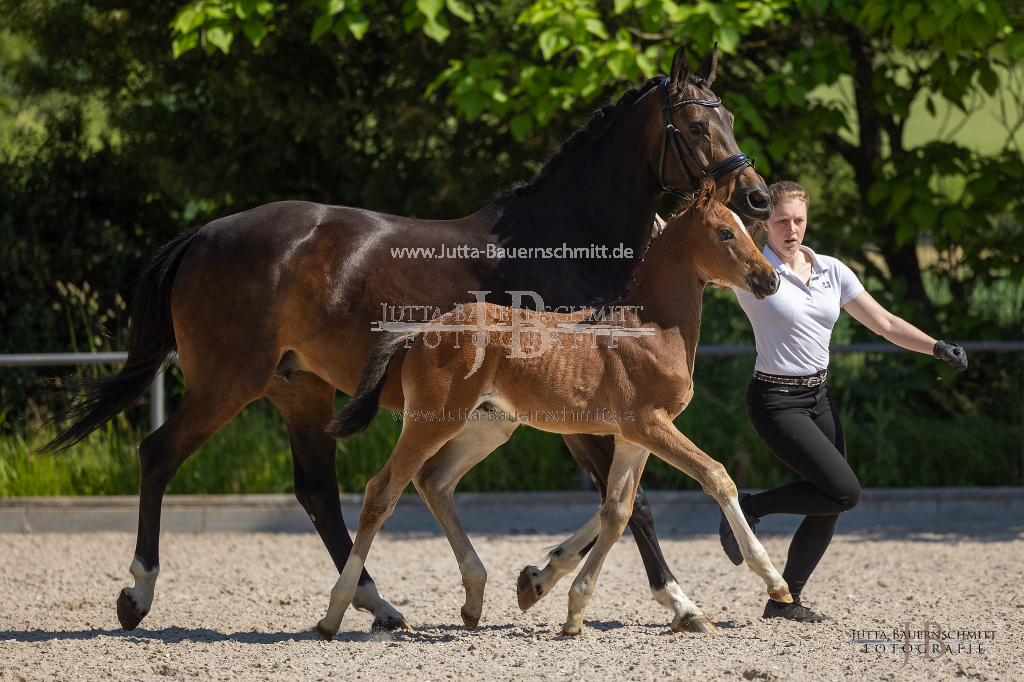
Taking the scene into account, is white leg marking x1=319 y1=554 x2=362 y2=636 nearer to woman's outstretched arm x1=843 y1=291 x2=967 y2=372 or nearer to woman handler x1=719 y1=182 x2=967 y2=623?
woman handler x1=719 y1=182 x2=967 y2=623

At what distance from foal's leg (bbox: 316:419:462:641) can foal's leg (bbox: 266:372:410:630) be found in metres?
0.72

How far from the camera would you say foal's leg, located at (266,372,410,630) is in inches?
185

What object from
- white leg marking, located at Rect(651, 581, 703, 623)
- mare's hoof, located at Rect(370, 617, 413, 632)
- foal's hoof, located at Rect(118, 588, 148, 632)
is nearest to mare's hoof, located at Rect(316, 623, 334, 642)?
mare's hoof, located at Rect(370, 617, 413, 632)

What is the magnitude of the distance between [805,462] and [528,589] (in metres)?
1.27

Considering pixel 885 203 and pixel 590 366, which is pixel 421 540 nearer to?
pixel 590 366

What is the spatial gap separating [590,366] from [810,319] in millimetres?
1068

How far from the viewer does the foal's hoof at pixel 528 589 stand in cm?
404

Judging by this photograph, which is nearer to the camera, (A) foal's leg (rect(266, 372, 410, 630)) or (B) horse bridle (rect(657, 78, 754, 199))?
A: (B) horse bridle (rect(657, 78, 754, 199))

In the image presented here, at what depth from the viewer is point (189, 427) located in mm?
4422

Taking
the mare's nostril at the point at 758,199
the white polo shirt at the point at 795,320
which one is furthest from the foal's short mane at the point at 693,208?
the white polo shirt at the point at 795,320

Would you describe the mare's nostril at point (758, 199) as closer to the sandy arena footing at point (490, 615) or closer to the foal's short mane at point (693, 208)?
the foal's short mane at point (693, 208)

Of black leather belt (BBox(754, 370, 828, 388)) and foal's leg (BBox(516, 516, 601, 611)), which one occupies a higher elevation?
black leather belt (BBox(754, 370, 828, 388))

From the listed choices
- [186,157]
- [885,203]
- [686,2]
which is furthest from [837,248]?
[186,157]

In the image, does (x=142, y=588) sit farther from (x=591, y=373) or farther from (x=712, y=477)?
(x=712, y=477)
